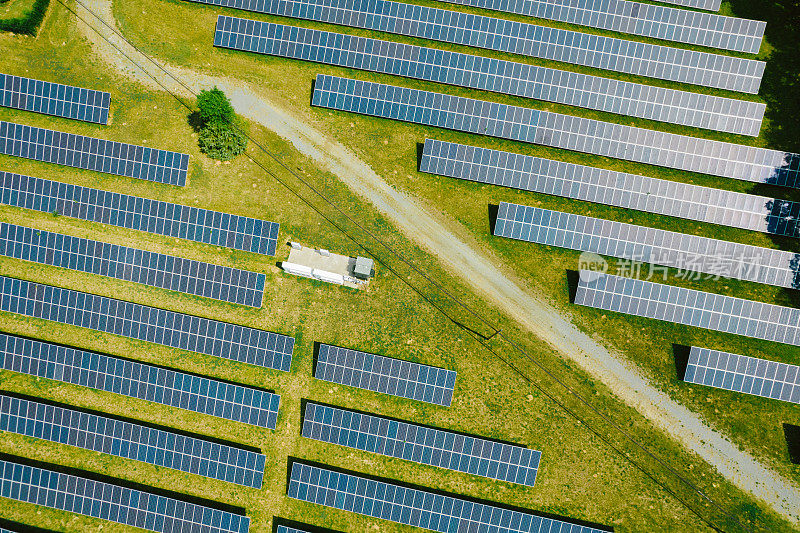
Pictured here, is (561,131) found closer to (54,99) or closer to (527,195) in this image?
(527,195)

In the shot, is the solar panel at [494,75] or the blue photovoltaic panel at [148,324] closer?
the solar panel at [494,75]

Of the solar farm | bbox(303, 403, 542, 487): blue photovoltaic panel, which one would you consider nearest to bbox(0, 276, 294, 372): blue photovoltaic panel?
the solar farm

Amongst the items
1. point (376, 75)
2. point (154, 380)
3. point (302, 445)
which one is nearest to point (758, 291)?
point (376, 75)

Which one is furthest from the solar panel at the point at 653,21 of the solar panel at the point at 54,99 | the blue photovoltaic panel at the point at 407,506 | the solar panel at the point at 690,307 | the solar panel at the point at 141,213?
the blue photovoltaic panel at the point at 407,506

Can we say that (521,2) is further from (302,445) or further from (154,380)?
(154,380)

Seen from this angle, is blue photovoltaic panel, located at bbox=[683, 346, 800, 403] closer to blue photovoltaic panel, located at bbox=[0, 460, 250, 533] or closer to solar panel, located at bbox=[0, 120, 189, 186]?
blue photovoltaic panel, located at bbox=[0, 460, 250, 533]

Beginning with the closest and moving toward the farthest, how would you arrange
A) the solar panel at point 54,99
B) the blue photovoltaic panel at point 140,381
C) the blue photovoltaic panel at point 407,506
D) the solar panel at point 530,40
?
the blue photovoltaic panel at point 407,506 < the solar panel at point 530,40 < the blue photovoltaic panel at point 140,381 < the solar panel at point 54,99

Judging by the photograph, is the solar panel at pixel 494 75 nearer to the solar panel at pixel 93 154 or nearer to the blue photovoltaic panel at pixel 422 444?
the solar panel at pixel 93 154
